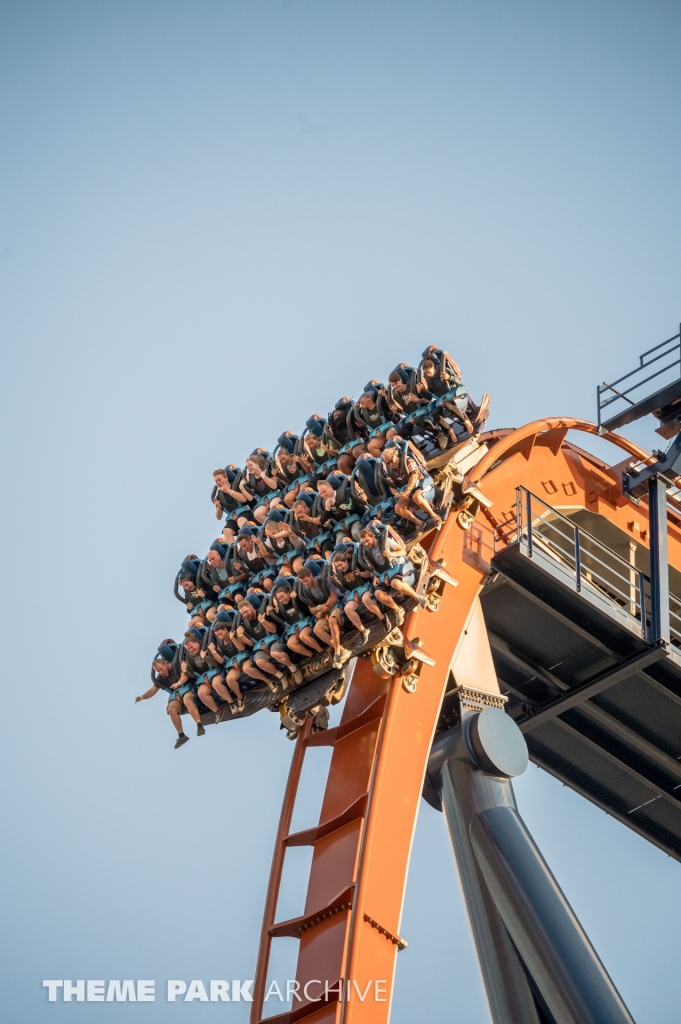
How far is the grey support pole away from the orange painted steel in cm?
76

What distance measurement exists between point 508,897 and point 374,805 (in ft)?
5.27

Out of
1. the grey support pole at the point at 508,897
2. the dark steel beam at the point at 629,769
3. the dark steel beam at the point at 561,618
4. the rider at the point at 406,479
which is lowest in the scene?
the grey support pole at the point at 508,897

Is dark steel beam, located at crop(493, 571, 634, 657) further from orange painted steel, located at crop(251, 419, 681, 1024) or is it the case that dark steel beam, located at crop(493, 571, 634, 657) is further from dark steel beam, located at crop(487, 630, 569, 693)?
dark steel beam, located at crop(487, 630, 569, 693)

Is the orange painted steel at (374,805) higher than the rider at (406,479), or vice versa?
the rider at (406,479)

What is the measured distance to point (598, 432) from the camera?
17.5m

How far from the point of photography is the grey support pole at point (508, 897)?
13.3 metres

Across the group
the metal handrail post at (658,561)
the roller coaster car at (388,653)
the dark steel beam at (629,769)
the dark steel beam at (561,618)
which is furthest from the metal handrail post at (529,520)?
the dark steel beam at (629,769)

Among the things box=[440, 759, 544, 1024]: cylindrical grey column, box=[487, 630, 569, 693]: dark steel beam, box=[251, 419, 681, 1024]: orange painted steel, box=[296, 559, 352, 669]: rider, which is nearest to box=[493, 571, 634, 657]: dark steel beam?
box=[251, 419, 681, 1024]: orange painted steel

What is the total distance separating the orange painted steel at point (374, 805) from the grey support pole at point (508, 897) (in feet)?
2.51

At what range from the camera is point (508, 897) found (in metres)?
14.0

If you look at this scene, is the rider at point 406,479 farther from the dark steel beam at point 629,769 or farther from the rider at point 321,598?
the dark steel beam at point 629,769

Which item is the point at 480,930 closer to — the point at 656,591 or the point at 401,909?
the point at 401,909

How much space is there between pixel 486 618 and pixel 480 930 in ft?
11.3

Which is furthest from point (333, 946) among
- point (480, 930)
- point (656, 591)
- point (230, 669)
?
point (656, 591)
